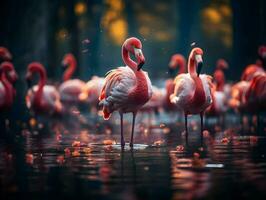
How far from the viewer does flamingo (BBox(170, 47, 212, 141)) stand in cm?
1496

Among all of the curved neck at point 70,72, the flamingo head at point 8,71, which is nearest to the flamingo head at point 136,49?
the flamingo head at point 8,71

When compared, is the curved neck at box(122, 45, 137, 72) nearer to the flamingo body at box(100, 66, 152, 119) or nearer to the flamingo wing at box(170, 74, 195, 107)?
the flamingo body at box(100, 66, 152, 119)

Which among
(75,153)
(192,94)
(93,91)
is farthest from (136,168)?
(93,91)

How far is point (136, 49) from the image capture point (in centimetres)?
1384

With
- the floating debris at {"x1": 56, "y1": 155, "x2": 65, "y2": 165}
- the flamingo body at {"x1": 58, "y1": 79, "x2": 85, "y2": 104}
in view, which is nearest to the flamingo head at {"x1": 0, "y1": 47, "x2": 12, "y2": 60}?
the flamingo body at {"x1": 58, "y1": 79, "x2": 85, "y2": 104}

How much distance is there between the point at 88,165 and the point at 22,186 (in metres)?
2.03

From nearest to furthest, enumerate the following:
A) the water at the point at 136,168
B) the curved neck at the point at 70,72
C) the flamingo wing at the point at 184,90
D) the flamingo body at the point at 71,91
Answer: the water at the point at 136,168 < the flamingo wing at the point at 184,90 < the flamingo body at the point at 71,91 < the curved neck at the point at 70,72

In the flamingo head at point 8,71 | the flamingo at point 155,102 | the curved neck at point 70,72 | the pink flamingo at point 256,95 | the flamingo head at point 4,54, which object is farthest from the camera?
the curved neck at point 70,72

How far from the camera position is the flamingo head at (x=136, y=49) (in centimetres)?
1343

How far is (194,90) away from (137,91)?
1774 mm

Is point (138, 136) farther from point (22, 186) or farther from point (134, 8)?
point (134, 8)

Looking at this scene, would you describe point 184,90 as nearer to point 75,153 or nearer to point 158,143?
point 158,143

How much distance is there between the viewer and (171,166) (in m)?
10.5

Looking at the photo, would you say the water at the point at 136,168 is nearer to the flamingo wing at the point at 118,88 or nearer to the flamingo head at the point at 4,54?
the flamingo wing at the point at 118,88
